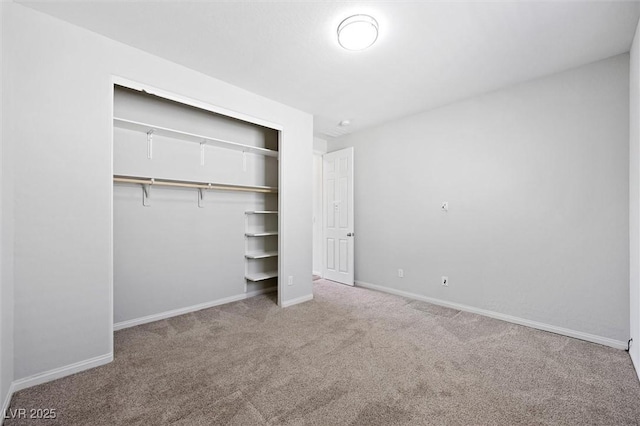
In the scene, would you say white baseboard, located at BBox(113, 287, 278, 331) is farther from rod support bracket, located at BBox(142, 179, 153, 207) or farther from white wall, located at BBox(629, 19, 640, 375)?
white wall, located at BBox(629, 19, 640, 375)

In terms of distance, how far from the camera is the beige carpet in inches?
66.0

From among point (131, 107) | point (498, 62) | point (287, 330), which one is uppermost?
point (498, 62)

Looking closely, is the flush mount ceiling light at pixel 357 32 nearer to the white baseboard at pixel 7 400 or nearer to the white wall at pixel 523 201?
the white wall at pixel 523 201

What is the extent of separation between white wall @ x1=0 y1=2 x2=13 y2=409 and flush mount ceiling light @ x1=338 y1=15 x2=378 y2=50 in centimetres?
219

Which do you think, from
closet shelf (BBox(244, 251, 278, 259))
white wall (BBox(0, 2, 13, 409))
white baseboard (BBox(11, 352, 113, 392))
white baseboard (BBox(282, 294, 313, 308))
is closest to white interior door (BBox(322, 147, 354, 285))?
white baseboard (BBox(282, 294, 313, 308))

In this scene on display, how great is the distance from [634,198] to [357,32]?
8.49ft

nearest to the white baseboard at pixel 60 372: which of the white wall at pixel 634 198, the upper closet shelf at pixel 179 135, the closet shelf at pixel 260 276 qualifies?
the closet shelf at pixel 260 276

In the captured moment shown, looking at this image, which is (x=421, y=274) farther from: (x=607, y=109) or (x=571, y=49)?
(x=571, y=49)

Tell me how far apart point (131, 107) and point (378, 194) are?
340cm

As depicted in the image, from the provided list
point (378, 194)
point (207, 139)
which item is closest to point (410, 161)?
point (378, 194)

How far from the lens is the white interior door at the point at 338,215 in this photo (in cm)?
470

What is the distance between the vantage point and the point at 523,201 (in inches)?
119

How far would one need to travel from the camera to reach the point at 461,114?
3.53 m

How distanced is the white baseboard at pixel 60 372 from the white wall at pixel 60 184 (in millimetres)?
22
